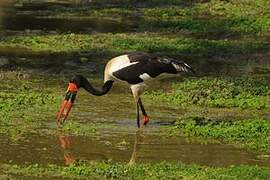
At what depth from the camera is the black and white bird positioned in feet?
39.8

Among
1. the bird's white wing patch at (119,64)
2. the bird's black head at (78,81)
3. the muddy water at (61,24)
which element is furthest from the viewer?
the muddy water at (61,24)

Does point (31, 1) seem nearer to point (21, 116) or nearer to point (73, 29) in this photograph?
point (73, 29)

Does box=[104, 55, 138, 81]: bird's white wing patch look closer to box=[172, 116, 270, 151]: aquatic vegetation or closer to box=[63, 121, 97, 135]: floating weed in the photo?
box=[63, 121, 97, 135]: floating weed

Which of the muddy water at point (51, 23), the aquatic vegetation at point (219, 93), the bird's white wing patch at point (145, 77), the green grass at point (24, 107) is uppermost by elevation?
the bird's white wing patch at point (145, 77)

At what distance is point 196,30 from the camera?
73.9ft

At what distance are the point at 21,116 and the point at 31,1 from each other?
57.5ft

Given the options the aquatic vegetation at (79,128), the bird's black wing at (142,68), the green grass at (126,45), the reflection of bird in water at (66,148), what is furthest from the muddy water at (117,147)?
the green grass at (126,45)

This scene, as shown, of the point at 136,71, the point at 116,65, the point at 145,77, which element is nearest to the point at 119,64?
the point at 116,65

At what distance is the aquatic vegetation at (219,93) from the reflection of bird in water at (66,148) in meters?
2.97

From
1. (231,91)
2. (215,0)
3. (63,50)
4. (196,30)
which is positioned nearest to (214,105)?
(231,91)

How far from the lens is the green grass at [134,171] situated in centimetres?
888

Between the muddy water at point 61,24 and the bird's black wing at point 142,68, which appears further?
Result: the muddy water at point 61,24

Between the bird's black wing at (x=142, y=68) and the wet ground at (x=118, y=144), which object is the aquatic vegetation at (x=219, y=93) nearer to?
the wet ground at (x=118, y=144)

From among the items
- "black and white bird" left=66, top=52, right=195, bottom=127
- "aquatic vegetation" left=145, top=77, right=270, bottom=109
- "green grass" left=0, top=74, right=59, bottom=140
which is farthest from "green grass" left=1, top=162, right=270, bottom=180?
"aquatic vegetation" left=145, top=77, right=270, bottom=109
